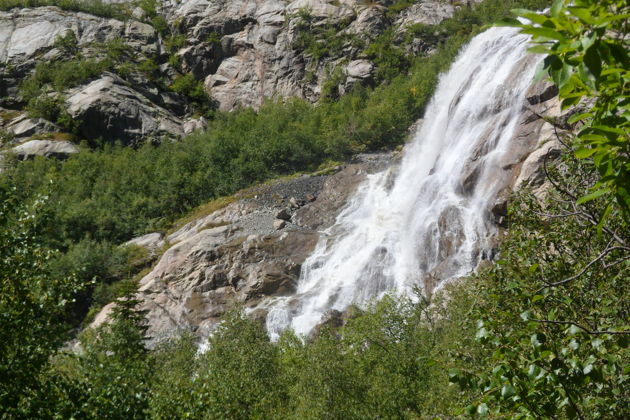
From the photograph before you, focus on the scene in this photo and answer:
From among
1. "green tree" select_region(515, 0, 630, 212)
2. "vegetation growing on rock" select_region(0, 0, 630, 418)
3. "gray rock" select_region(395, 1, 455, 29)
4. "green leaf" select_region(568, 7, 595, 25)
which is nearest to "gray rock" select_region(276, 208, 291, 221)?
"vegetation growing on rock" select_region(0, 0, 630, 418)

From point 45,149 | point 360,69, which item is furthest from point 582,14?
point 45,149

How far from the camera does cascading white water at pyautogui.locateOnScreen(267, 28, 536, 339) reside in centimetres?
3156

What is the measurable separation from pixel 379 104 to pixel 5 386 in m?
65.4

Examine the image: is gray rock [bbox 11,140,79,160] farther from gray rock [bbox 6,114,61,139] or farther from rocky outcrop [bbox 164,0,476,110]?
rocky outcrop [bbox 164,0,476,110]

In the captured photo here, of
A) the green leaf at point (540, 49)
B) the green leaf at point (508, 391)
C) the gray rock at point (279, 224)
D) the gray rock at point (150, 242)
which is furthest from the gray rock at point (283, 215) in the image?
the green leaf at point (540, 49)

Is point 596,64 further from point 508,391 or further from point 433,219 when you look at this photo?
point 433,219

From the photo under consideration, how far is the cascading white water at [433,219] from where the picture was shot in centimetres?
3156

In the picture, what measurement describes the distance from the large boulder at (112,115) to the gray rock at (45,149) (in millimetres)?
4899

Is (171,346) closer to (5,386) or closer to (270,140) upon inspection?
(5,386)

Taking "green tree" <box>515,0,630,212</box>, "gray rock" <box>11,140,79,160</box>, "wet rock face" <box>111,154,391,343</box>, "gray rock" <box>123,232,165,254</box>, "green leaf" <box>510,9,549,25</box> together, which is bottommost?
"gray rock" <box>123,232,165,254</box>

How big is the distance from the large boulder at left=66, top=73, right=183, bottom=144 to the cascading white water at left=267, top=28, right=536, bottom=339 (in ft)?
148

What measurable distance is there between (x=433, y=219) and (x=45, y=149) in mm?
61011

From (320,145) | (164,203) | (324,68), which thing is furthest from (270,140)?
(324,68)

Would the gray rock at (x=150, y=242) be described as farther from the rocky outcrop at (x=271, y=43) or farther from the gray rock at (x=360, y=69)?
the gray rock at (x=360, y=69)
